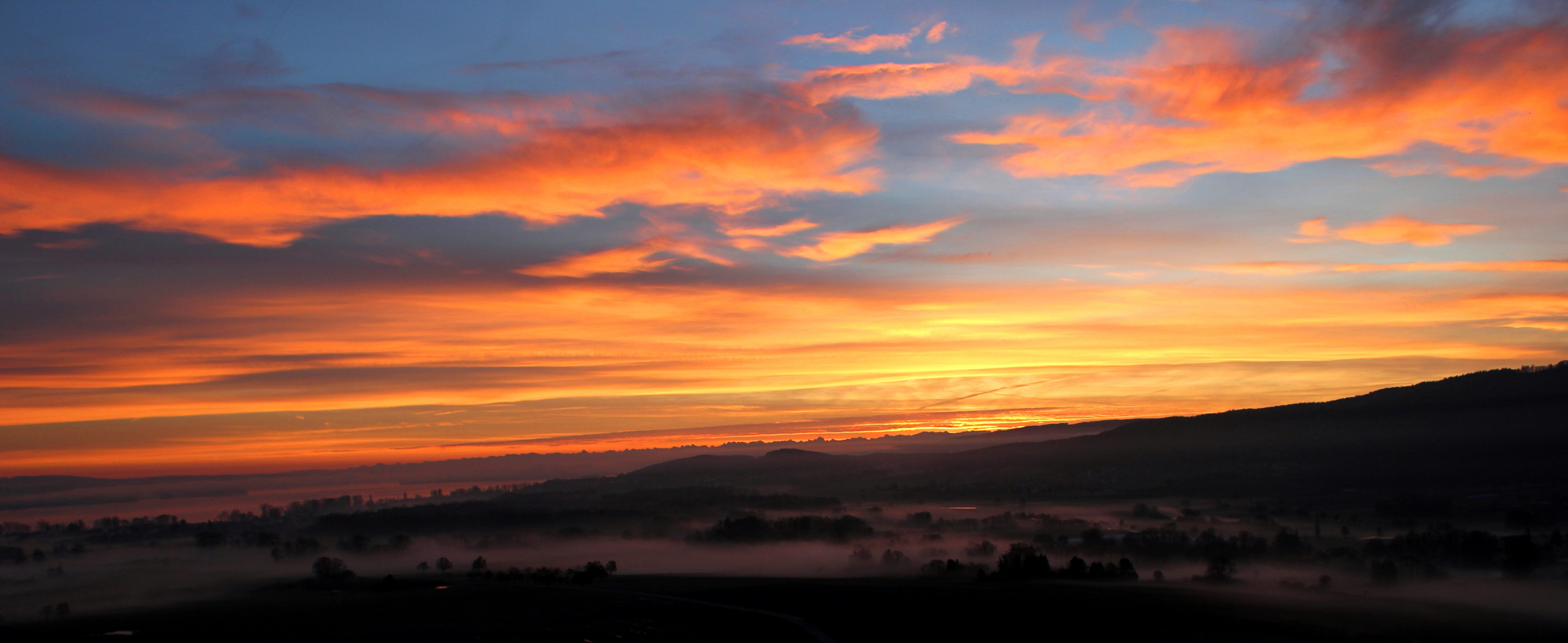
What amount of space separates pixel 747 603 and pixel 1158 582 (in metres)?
97.0

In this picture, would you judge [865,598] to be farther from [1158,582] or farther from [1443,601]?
[1443,601]

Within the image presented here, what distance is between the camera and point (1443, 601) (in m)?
157

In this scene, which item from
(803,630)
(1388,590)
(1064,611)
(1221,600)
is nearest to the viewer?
(803,630)

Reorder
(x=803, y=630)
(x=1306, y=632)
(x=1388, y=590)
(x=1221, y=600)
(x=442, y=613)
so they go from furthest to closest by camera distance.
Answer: (x=1388, y=590) < (x=442, y=613) < (x=1221, y=600) < (x=803, y=630) < (x=1306, y=632)

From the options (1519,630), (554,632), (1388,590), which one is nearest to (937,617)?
(554,632)

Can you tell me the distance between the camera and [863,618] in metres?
129

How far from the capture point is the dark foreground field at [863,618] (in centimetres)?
11294

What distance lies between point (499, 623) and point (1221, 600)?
120m

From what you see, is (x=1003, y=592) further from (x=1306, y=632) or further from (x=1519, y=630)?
(x=1519, y=630)

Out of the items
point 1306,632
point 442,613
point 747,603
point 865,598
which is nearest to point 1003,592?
point 865,598

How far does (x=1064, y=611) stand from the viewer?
13050cm

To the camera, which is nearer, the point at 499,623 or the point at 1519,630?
the point at 1519,630

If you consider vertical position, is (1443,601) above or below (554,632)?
below

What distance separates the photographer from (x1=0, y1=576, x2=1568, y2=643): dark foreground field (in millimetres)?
112938
